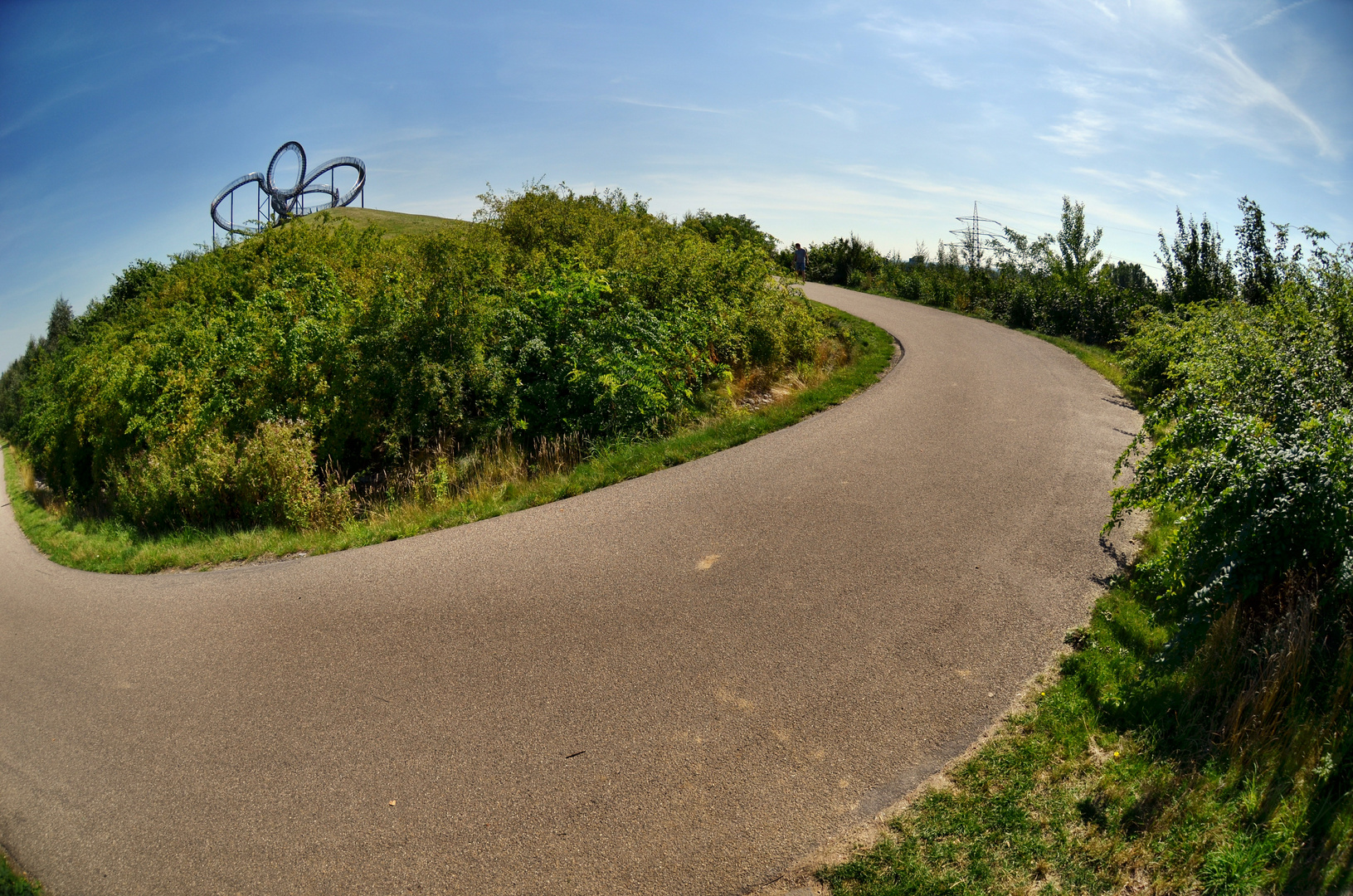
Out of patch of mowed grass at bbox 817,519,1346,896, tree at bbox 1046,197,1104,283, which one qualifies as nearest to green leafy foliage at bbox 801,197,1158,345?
tree at bbox 1046,197,1104,283

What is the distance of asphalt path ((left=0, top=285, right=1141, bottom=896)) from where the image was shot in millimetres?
3729

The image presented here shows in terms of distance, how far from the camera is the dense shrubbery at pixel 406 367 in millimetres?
10141

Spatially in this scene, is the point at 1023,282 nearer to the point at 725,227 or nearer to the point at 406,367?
the point at 725,227

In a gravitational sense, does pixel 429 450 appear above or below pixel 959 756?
above

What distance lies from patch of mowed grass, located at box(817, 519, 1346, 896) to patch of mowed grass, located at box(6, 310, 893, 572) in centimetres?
573

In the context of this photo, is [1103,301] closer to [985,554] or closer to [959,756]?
[985,554]

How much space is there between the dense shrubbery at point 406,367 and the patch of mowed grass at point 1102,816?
7.13m

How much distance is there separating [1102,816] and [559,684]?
3.27m

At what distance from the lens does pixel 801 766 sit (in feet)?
13.1

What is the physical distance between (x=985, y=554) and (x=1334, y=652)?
8.13 feet

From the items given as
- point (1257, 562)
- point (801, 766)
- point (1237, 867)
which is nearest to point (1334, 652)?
point (1257, 562)

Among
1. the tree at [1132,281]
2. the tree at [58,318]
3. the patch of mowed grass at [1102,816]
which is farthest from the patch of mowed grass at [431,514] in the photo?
the tree at [58,318]

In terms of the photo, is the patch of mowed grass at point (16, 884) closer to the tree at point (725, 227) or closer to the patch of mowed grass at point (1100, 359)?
the patch of mowed grass at point (1100, 359)

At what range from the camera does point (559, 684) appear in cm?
488
